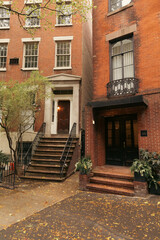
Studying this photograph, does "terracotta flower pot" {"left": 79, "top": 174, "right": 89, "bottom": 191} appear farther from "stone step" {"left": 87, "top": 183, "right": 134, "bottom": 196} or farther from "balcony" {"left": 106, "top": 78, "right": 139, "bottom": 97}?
"balcony" {"left": 106, "top": 78, "right": 139, "bottom": 97}

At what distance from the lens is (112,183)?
6.23m

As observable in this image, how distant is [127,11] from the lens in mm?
8094

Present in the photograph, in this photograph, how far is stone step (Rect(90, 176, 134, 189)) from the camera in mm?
5970

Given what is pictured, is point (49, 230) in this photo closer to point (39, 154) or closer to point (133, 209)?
point (133, 209)

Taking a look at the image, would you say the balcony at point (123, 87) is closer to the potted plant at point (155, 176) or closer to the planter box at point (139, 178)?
the potted plant at point (155, 176)

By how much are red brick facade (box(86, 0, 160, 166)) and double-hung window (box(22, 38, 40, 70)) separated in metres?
5.36

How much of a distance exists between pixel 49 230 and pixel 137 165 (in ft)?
12.0

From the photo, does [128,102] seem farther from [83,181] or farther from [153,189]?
[83,181]

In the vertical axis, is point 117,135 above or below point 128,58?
below

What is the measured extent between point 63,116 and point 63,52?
192 inches

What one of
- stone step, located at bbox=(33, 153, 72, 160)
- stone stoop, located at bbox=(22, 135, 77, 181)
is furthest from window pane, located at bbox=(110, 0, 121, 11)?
stone step, located at bbox=(33, 153, 72, 160)

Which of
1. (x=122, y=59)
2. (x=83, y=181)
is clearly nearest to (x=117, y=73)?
(x=122, y=59)

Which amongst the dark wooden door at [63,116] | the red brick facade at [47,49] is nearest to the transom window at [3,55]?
the red brick facade at [47,49]

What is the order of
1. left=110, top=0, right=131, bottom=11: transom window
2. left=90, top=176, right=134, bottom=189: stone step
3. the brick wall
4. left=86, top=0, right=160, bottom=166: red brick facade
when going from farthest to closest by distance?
left=110, top=0, right=131, bottom=11: transom window < the brick wall < left=86, top=0, right=160, bottom=166: red brick facade < left=90, top=176, right=134, bottom=189: stone step
